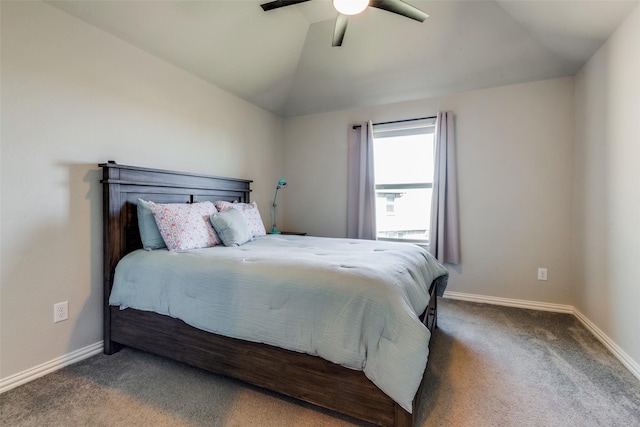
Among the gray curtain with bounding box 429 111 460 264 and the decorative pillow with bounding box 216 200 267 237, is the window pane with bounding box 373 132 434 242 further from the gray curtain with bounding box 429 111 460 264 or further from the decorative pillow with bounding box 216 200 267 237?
the decorative pillow with bounding box 216 200 267 237

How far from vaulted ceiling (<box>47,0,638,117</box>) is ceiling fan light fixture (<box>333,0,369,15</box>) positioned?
97 centimetres

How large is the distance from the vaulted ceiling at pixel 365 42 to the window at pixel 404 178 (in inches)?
15.6

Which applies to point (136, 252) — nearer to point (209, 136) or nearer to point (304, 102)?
point (209, 136)

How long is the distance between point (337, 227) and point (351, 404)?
2741 mm

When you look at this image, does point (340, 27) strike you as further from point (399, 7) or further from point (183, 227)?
point (183, 227)

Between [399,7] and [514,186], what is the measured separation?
2.21 meters

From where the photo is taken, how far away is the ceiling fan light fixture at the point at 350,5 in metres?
1.83

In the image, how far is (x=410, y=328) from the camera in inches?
48.6

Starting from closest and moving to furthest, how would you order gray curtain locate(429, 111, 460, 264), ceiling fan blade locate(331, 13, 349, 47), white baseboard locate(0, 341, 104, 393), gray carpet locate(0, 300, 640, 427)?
gray carpet locate(0, 300, 640, 427) → white baseboard locate(0, 341, 104, 393) → ceiling fan blade locate(331, 13, 349, 47) → gray curtain locate(429, 111, 460, 264)

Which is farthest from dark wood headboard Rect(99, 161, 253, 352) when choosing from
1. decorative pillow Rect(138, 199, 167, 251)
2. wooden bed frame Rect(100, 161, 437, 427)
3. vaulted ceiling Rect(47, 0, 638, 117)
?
vaulted ceiling Rect(47, 0, 638, 117)

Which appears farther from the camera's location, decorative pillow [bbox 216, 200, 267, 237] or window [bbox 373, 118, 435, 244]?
window [bbox 373, 118, 435, 244]

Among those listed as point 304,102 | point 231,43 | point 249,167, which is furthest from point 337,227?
point 231,43

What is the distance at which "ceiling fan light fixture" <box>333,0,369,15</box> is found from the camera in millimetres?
1825

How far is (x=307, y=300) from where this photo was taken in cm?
143
